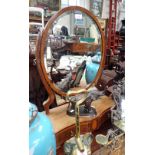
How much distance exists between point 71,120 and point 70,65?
0.89 feet

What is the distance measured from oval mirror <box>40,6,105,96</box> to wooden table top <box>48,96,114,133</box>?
9 centimetres

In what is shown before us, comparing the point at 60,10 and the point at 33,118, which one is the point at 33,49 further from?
the point at 33,118

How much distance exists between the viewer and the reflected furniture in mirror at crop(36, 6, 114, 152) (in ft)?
3.18

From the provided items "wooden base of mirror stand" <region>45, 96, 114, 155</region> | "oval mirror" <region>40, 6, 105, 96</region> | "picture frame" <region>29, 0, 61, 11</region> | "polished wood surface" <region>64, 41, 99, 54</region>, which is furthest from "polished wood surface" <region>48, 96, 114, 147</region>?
"picture frame" <region>29, 0, 61, 11</region>

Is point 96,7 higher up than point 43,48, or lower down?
higher up

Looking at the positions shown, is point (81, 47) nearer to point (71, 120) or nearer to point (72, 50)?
point (72, 50)

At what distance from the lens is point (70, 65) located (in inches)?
42.6

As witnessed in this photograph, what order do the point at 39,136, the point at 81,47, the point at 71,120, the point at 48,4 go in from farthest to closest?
the point at 81,47 → the point at 71,120 → the point at 48,4 → the point at 39,136

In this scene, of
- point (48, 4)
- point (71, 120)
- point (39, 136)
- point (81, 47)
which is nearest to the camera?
point (39, 136)

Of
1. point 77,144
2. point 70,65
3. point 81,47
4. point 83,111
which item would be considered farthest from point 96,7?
point 77,144

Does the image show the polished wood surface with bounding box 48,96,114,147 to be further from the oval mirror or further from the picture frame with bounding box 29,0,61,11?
the picture frame with bounding box 29,0,61,11

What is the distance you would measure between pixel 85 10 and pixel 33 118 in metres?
0.66

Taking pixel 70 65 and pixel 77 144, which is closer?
pixel 77 144
